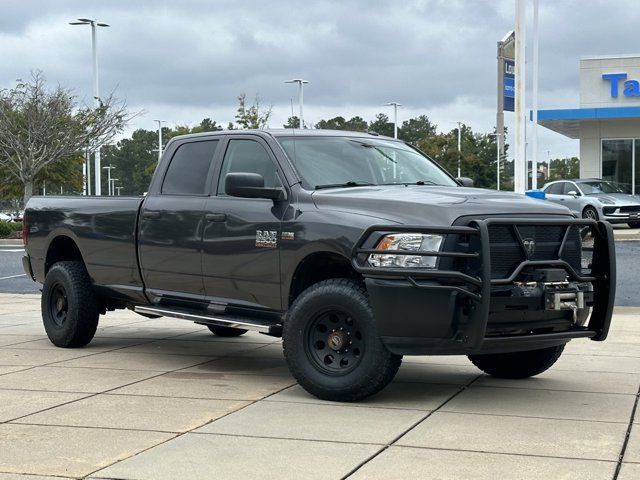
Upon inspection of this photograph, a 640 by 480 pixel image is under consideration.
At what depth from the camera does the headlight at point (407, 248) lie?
21.6 feet

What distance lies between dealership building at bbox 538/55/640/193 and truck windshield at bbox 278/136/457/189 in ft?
96.1

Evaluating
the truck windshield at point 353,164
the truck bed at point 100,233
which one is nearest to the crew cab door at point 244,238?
the truck windshield at point 353,164

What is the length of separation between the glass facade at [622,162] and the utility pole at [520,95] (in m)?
14.6

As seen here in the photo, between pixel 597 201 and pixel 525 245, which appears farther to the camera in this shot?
pixel 597 201

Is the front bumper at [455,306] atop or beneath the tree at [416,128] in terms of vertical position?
beneath

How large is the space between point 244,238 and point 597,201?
23.2 meters

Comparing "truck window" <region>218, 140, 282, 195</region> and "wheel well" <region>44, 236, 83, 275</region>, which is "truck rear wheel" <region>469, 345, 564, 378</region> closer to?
"truck window" <region>218, 140, 282, 195</region>

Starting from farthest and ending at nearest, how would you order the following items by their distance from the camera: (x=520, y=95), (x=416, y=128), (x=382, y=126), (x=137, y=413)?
(x=416, y=128) < (x=382, y=126) < (x=520, y=95) < (x=137, y=413)

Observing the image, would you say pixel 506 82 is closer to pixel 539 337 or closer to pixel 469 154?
pixel 539 337

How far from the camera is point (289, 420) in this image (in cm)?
638

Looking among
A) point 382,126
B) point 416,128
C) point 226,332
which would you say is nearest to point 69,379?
point 226,332

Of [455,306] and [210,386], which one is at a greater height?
[455,306]

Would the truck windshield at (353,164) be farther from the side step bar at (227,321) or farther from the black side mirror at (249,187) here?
the side step bar at (227,321)

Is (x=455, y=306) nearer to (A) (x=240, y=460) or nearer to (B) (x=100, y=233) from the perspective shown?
(A) (x=240, y=460)
